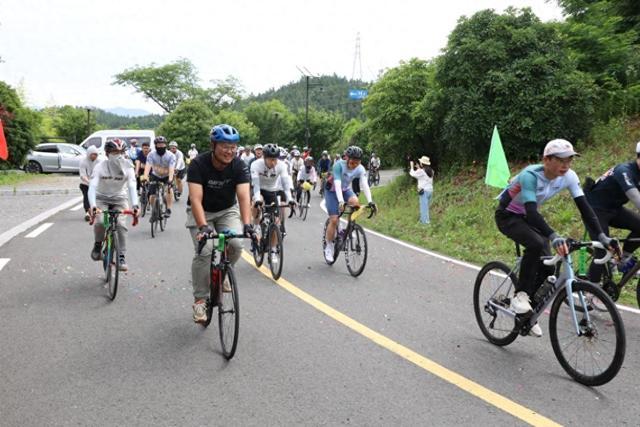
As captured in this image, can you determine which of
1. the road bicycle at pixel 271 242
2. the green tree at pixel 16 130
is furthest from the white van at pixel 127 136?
the road bicycle at pixel 271 242

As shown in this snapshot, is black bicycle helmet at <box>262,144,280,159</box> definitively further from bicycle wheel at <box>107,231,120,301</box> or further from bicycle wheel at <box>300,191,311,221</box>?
bicycle wheel at <box>300,191,311,221</box>

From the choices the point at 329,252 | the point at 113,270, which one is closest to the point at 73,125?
the point at 329,252

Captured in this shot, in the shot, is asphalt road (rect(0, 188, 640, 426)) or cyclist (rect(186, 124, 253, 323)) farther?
cyclist (rect(186, 124, 253, 323))

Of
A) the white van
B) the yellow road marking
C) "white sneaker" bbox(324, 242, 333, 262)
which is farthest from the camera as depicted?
the white van

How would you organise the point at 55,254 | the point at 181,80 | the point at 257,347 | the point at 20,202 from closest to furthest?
the point at 257,347
the point at 55,254
the point at 20,202
the point at 181,80

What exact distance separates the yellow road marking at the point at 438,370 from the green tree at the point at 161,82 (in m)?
79.1

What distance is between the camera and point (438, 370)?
4.75 meters

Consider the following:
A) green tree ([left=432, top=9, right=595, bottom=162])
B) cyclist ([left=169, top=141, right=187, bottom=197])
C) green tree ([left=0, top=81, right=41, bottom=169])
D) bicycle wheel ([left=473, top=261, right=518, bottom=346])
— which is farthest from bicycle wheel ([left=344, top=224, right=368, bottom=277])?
green tree ([left=0, top=81, right=41, bottom=169])

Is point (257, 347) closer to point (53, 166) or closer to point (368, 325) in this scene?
point (368, 325)

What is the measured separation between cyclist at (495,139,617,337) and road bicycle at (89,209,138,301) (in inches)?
176

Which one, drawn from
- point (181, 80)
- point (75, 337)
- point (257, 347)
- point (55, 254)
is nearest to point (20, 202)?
point (55, 254)

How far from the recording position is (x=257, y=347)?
5.26m

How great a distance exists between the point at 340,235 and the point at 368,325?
313cm

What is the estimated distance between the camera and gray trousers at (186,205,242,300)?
5547 millimetres
